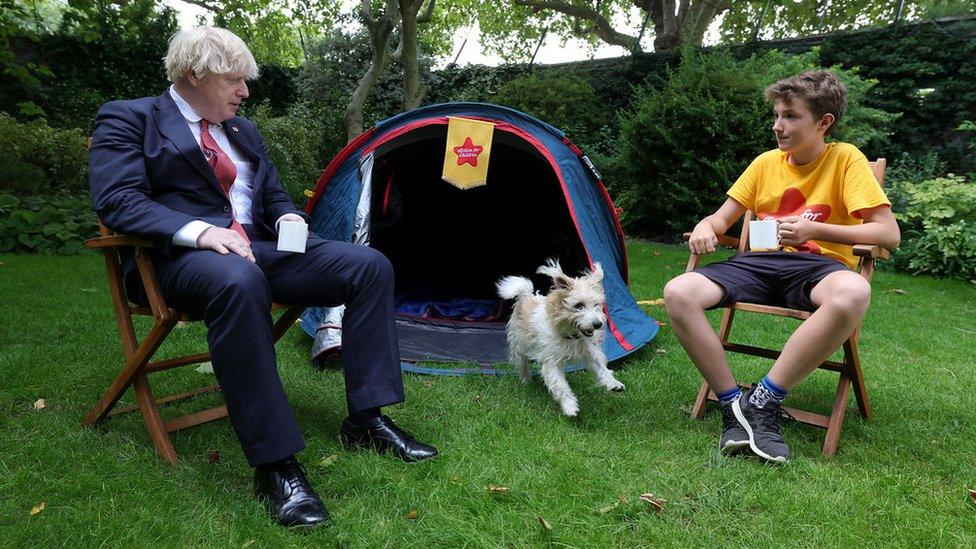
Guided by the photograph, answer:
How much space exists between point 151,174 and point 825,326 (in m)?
2.39

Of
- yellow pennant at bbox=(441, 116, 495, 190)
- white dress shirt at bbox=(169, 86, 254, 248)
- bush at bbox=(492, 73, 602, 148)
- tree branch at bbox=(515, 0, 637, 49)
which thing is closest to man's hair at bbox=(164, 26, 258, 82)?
white dress shirt at bbox=(169, 86, 254, 248)

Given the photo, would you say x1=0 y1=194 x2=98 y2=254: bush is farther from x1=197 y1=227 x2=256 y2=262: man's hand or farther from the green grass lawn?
x1=197 y1=227 x2=256 y2=262: man's hand

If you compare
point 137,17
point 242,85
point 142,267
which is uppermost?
point 137,17

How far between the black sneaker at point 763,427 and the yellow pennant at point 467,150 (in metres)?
2.05

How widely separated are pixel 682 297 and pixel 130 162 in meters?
1.99

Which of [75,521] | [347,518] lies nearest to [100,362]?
[75,521]

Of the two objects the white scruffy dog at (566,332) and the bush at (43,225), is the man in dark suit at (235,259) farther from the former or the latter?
the bush at (43,225)

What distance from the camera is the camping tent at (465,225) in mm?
3578

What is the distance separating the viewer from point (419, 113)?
3.70 meters

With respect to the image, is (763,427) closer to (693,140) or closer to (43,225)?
(693,140)

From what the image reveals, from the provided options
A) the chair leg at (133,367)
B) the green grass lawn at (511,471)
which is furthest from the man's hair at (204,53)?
the green grass lawn at (511,471)

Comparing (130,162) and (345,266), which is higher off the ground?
(130,162)

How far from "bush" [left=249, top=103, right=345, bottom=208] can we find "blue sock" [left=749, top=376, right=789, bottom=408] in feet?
19.5

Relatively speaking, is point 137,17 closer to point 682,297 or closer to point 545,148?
point 545,148
